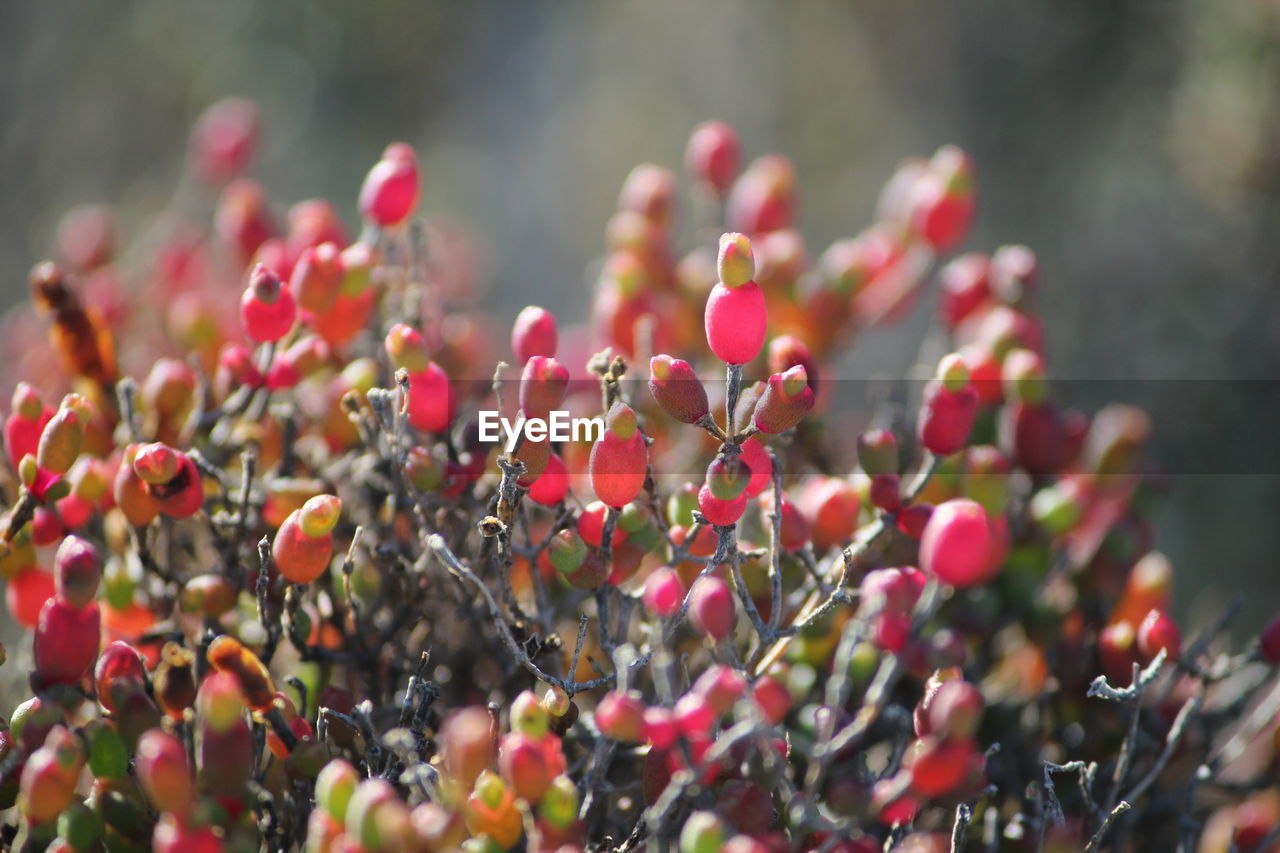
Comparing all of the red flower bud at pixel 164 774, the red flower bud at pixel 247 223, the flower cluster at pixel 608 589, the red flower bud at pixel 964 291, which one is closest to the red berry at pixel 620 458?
the flower cluster at pixel 608 589

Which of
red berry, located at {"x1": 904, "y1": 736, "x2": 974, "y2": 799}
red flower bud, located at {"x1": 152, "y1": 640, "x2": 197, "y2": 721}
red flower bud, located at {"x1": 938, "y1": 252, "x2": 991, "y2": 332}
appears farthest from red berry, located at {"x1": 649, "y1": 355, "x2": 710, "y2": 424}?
red flower bud, located at {"x1": 938, "y1": 252, "x2": 991, "y2": 332}

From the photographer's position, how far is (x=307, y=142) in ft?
10.5

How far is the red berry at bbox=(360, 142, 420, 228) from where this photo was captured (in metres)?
0.86

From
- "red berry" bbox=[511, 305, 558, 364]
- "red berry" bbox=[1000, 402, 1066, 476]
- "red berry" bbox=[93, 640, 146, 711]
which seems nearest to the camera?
"red berry" bbox=[93, 640, 146, 711]

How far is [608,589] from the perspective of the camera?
652 millimetres

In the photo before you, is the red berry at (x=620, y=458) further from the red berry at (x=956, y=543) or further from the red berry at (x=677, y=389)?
the red berry at (x=956, y=543)

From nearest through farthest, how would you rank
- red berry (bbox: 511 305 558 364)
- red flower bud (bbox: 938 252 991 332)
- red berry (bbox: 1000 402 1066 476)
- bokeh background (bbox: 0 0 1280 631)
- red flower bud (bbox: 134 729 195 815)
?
red flower bud (bbox: 134 729 195 815) → red berry (bbox: 511 305 558 364) → red berry (bbox: 1000 402 1066 476) → red flower bud (bbox: 938 252 991 332) → bokeh background (bbox: 0 0 1280 631)

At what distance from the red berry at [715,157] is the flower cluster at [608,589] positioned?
0.10 metres

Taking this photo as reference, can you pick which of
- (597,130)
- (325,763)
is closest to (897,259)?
(325,763)

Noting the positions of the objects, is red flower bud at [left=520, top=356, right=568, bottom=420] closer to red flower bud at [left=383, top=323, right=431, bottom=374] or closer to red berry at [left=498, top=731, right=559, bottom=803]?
red flower bud at [left=383, top=323, right=431, bottom=374]

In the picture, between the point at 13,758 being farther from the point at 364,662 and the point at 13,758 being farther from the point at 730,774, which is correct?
the point at 730,774

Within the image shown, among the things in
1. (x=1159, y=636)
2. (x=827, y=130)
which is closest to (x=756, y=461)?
(x=1159, y=636)

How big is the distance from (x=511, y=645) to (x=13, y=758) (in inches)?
10.8

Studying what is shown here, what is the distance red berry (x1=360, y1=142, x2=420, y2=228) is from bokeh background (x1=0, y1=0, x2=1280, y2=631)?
945mm
